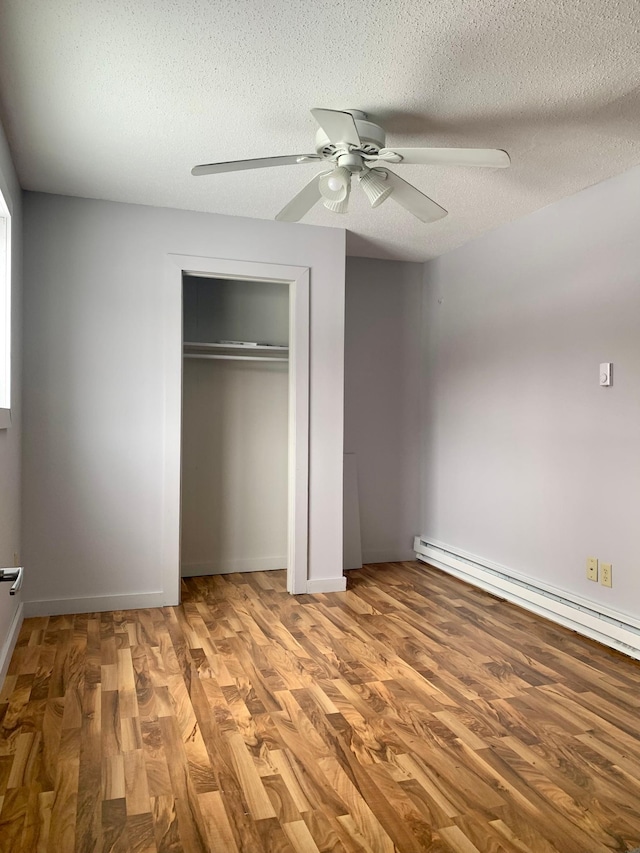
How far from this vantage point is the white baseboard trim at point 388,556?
203 inches

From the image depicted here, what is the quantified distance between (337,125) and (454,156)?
1.55 ft

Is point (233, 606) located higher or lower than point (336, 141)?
lower

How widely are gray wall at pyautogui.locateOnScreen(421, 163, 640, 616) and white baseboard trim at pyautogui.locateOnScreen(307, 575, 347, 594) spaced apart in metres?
0.99

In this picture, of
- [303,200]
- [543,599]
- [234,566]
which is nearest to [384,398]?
[234,566]

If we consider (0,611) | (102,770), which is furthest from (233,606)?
(102,770)

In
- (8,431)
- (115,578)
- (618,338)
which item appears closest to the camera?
(8,431)

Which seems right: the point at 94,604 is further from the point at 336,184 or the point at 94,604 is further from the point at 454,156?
the point at 454,156

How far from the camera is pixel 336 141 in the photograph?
2461 mm

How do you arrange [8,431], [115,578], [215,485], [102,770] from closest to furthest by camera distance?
[102,770] < [8,431] < [115,578] < [215,485]

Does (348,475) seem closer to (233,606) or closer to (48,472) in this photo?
(233,606)

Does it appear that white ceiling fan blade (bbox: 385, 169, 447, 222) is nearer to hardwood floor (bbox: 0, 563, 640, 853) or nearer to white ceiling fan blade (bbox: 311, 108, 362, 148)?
white ceiling fan blade (bbox: 311, 108, 362, 148)

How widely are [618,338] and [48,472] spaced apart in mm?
3199

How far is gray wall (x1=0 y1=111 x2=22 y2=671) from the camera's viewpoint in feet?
9.42

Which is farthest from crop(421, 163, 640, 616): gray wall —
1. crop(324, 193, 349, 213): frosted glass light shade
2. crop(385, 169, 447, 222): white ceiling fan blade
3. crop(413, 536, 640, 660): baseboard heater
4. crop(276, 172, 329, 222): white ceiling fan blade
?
crop(276, 172, 329, 222): white ceiling fan blade
